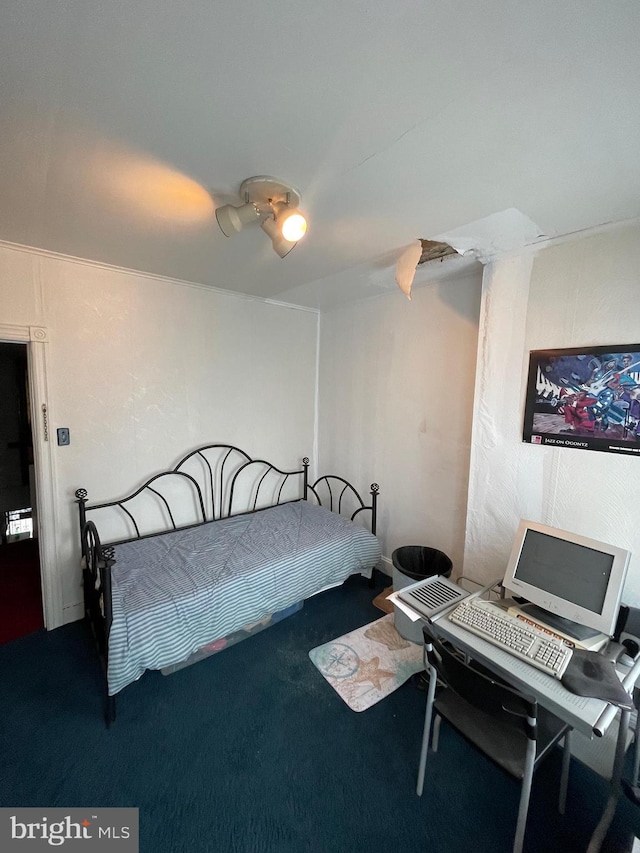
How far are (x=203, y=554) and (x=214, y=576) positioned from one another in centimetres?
32

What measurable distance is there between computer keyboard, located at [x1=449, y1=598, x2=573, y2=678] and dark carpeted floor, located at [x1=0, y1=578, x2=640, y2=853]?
671mm

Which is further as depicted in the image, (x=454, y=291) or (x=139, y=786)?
(x=454, y=291)

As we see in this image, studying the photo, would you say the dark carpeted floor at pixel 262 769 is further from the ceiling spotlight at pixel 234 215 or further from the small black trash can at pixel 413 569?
the ceiling spotlight at pixel 234 215

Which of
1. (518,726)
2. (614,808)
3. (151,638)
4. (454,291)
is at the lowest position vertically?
(614,808)

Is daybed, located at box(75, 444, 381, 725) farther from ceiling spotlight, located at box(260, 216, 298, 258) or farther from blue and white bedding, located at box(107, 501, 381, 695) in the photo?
ceiling spotlight, located at box(260, 216, 298, 258)

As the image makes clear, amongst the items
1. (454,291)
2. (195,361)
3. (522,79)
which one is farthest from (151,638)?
(454,291)

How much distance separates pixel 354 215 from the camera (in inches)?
62.9

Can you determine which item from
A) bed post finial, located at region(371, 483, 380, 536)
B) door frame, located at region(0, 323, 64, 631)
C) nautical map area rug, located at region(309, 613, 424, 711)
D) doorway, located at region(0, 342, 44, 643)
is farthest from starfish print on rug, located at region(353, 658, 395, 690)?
doorway, located at region(0, 342, 44, 643)

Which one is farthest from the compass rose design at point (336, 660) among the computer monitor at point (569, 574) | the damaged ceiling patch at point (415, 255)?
the damaged ceiling patch at point (415, 255)

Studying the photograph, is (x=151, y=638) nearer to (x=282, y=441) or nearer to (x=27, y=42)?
Answer: (x=282, y=441)

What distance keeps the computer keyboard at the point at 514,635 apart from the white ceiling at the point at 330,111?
1798 mm

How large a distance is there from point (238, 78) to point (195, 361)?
2.09 meters

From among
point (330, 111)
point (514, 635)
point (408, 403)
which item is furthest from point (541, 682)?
point (330, 111)

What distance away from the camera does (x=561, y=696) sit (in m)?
1.17
